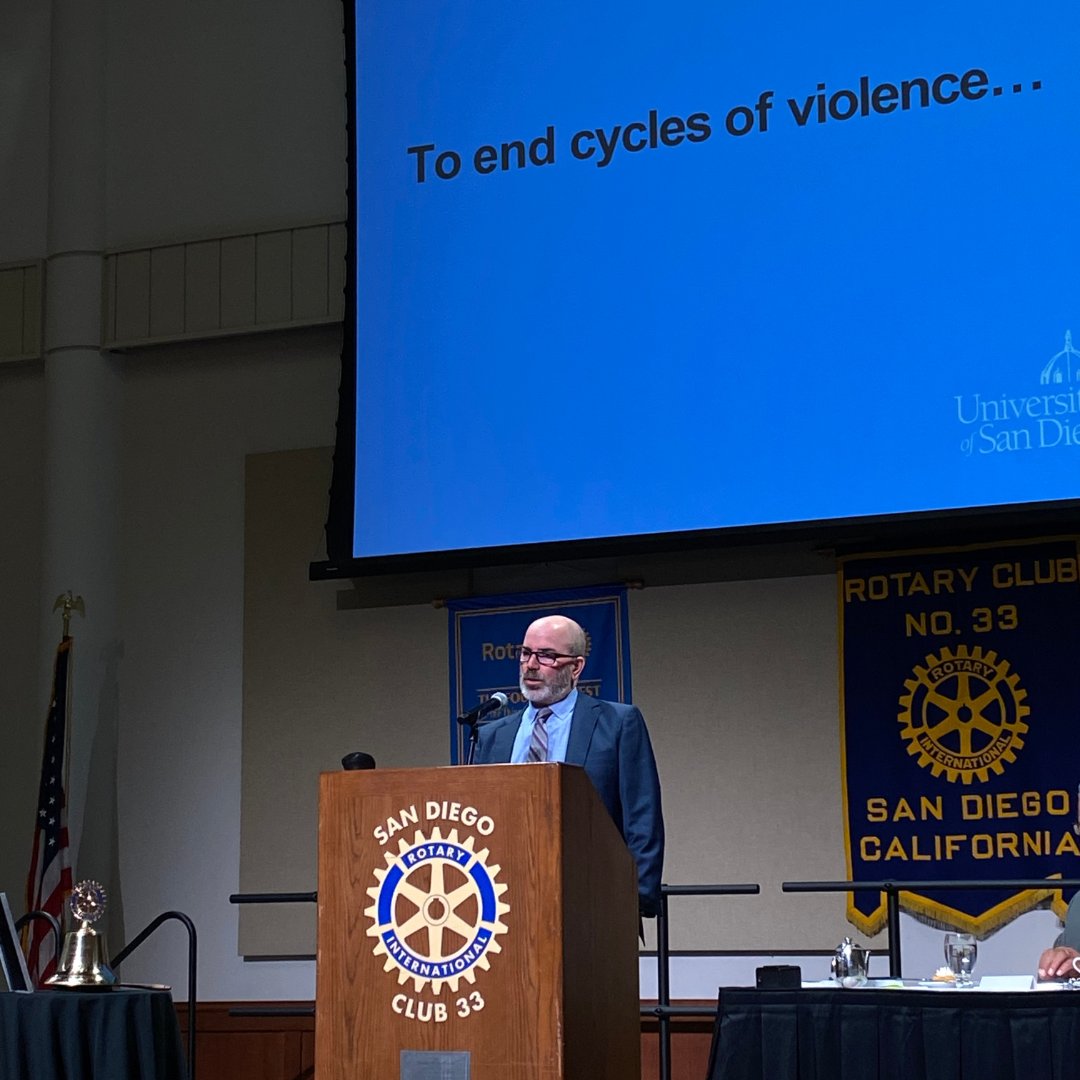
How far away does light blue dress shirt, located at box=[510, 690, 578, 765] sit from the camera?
4.32 metres

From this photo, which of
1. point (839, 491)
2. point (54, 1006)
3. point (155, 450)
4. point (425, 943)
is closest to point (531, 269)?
point (839, 491)

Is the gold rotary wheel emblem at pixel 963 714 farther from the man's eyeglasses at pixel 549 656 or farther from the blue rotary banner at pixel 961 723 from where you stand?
the man's eyeglasses at pixel 549 656

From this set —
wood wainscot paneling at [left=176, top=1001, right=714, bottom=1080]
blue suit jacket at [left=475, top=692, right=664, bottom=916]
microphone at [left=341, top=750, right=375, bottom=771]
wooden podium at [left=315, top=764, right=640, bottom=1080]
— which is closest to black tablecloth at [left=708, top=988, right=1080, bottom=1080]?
wooden podium at [left=315, top=764, right=640, bottom=1080]

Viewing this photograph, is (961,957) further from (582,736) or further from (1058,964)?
(582,736)

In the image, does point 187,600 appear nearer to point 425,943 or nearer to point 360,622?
point 360,622

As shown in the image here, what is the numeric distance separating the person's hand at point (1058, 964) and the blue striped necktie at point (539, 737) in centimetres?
133

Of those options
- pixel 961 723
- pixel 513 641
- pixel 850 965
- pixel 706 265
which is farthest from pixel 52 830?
pixel 850 965

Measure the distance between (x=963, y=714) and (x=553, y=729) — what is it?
2194mm

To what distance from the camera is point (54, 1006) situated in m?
3.55

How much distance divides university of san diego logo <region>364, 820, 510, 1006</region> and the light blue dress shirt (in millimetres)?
1552

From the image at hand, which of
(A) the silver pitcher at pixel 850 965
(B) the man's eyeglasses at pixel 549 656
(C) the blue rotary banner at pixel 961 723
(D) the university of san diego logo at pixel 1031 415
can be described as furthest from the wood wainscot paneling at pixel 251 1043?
(A) the silver pitcher at pixel 850 965

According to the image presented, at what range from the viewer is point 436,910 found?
2738mm

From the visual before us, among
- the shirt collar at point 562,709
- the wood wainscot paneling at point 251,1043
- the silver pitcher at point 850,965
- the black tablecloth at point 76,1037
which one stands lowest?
the wood wainscot paneling at point 251,1043

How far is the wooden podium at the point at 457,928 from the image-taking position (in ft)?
8.73
